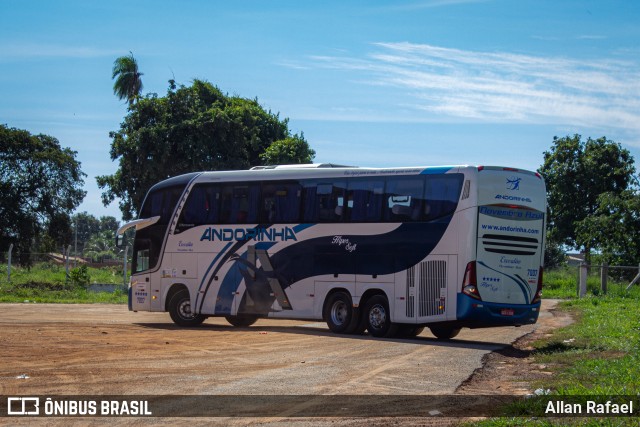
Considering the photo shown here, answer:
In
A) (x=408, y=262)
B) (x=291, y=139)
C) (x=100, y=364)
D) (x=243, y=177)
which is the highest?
(x=291, y=139)

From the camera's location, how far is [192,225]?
26297mm

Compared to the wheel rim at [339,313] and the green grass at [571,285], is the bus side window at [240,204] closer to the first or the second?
the wheel rim at [339,313]

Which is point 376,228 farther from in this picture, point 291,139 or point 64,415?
point 291,139

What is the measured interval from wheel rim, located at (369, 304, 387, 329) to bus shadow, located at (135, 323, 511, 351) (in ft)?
1.13

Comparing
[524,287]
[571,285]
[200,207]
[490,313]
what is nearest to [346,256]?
[490,313]

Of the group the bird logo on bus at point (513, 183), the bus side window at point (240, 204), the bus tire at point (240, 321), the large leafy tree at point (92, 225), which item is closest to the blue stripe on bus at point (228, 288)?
the bus side window at point (240, 204)

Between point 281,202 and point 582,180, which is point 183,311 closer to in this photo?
point 281,202

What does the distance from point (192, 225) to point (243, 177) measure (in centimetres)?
218

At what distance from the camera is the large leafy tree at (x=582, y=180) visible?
65812mm

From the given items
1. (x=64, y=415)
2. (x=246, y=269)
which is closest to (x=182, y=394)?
(x=64, y=415)

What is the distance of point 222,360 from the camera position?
16.1 meters

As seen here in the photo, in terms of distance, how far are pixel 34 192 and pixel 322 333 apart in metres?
41.8

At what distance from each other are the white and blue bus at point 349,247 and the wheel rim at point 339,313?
0.14 feet

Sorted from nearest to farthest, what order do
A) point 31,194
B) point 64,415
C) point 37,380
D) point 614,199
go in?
point 64,415 < point 37,380 < point 614,199 < point 31,194
